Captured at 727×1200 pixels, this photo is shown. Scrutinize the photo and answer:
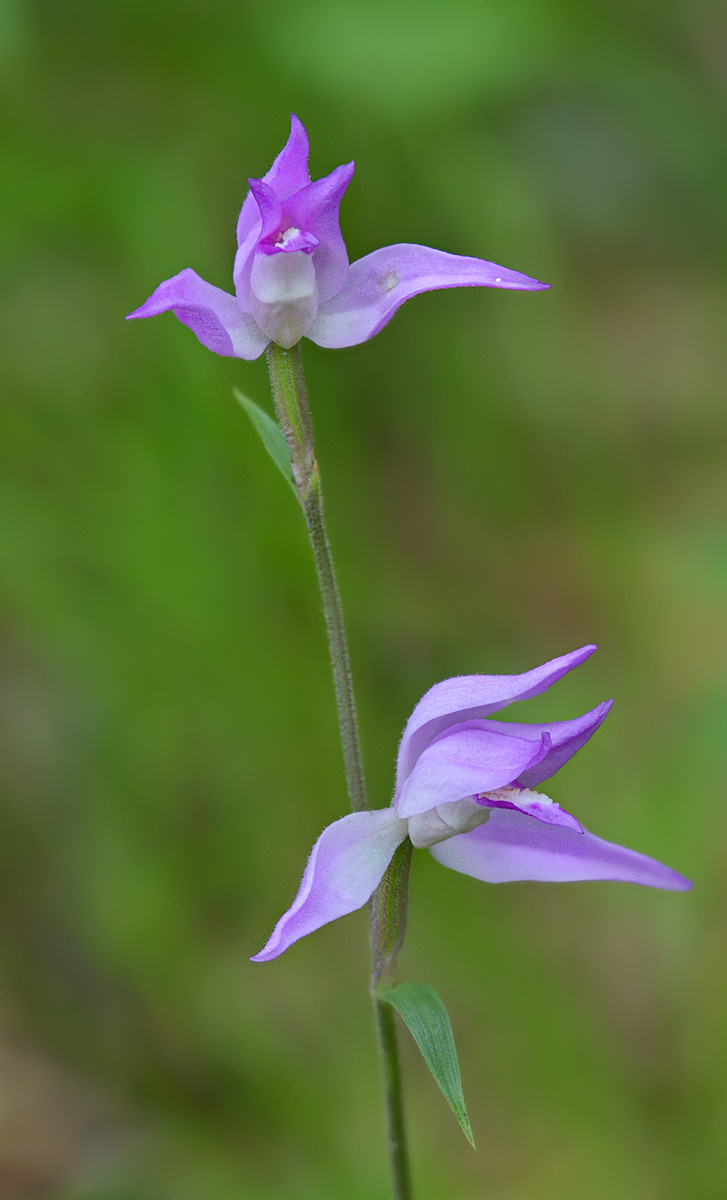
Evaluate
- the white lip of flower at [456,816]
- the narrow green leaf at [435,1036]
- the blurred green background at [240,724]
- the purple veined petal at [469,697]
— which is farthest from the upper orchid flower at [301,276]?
the blurred green background at [240,724]

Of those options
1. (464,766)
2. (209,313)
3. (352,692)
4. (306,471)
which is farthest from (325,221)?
(464,766)

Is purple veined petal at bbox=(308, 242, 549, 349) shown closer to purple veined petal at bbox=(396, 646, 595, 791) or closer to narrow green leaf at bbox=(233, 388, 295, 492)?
narrow green leaf at bbox=(233, 388, 295, 492)

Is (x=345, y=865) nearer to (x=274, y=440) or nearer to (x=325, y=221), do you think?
(x=274, y=440)

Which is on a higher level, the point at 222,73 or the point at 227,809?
the point at 222,73

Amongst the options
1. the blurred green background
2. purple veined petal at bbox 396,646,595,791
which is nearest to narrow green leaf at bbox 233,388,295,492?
purple veined petal at bbox 396,646,595,791

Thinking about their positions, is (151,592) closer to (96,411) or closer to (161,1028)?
(96,411)

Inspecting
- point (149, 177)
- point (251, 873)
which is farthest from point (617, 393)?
point (251, 873)
